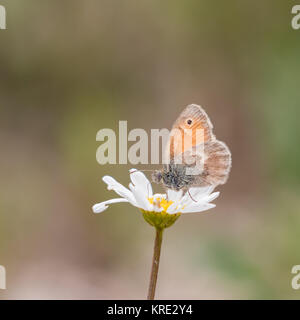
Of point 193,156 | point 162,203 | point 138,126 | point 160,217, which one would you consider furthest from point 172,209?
point 138,126

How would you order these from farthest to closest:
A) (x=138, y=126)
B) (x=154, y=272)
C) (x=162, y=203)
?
1. (x=138, y=126)
2. (x=162, y=203)
3. (x=154, y=272)

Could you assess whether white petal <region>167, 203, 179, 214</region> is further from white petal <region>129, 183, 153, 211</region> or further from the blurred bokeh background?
the blurred bokeh background

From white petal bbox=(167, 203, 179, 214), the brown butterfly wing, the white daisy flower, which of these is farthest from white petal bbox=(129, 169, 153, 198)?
white petal bbox=(167, 203, 179, 214)

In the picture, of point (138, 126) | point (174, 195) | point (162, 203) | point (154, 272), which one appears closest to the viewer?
point (154, 272)

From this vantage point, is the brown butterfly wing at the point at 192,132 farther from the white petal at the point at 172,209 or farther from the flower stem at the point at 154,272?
the flower stem at the point at 154,272

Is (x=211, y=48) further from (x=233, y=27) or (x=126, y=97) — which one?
(x=126, y=97)

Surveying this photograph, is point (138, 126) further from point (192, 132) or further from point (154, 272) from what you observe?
point (154, 272)

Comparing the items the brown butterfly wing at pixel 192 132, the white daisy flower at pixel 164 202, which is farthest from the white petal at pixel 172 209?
the brown butterfly wing at pixel 192 132
